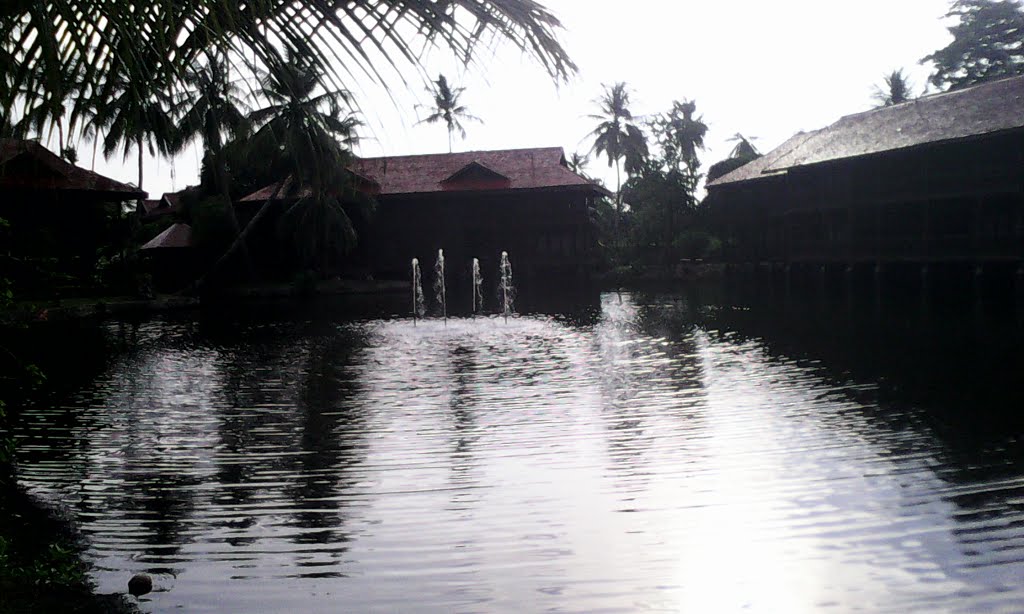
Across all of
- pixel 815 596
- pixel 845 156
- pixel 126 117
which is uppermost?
pixel 845 156

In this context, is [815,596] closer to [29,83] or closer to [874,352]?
[29,83]

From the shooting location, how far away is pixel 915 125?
3006cm

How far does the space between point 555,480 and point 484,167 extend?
3875 cm

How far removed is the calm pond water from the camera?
4.75 meters

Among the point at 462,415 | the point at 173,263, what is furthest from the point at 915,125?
the point at 173,263

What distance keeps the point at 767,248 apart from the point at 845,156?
10.8 meters

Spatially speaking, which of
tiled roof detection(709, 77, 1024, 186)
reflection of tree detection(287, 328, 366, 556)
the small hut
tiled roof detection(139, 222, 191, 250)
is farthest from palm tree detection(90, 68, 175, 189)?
the small hut

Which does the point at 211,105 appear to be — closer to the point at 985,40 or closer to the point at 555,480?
the point at 555,480

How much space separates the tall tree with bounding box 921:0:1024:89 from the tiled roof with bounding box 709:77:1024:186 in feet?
60.6

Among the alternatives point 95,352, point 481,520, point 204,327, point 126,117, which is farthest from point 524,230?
point 126,117

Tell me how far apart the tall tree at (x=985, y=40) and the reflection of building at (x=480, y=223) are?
23.8 metres

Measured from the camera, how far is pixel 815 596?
14.7 ft

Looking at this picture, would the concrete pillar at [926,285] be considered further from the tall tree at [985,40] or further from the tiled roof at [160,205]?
the tiled roof at [160,205]

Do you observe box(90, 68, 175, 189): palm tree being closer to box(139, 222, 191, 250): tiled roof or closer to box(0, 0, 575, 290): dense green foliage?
box(0, 0, 575, 290): dense green foliage
